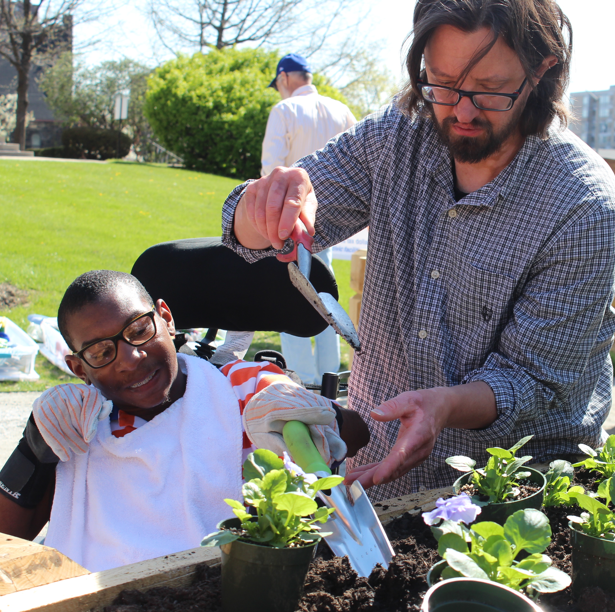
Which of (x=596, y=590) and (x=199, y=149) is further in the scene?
(x=199, y=149)

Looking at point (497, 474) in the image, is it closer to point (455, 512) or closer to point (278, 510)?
point (455, 512)

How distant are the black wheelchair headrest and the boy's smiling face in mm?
350

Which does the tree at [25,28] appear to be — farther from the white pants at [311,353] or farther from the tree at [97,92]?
the white pants at [311,353]

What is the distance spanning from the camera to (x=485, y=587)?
0.74 meters

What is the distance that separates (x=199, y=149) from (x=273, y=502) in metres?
18.9

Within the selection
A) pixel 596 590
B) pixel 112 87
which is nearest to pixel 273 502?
pixel 596 590

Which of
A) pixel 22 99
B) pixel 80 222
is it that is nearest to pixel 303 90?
pixel 80 222

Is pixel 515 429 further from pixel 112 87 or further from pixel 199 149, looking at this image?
pixel 112 87

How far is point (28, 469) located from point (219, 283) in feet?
2.65

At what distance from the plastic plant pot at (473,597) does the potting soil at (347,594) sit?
18 centimetres

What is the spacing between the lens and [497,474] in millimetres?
1150

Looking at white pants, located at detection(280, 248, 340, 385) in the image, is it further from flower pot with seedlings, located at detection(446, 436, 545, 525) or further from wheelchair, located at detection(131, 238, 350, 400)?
flower pot with seedlings, located at detection(446, 436, 545, 525)

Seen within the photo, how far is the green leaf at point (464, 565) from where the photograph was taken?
2.48ft

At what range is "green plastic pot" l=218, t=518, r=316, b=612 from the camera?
827 millimetres
